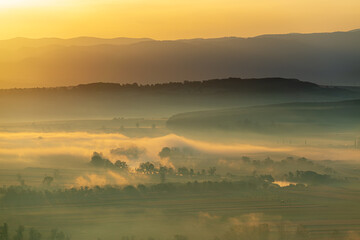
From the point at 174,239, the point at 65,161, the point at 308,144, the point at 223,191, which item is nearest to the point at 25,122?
the point at 65,161

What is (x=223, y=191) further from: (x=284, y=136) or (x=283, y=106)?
(x=283, y=106)

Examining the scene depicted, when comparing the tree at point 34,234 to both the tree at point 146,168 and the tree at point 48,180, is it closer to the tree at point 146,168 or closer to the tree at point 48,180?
the tree at point 48,180

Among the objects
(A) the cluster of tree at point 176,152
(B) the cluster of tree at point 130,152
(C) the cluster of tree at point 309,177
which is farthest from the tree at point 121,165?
(C) the cluster of tree at point 309,177

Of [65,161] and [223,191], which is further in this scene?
[65,161]

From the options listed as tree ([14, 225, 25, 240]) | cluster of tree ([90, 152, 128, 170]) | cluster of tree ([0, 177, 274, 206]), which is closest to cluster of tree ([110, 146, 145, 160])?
cluster of tree ([90, 152, 128, 170])

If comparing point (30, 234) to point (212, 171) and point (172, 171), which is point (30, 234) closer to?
point (172, 171)

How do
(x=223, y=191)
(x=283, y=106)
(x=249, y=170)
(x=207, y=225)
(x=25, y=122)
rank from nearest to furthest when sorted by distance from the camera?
(x=207, y=225) → (x=223, y=191) → (x=249, y=170) → (x=283, y=106) → (x=25, y=122)

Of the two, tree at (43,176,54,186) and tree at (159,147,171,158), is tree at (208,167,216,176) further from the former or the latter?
tree at (43,176,54,186)
